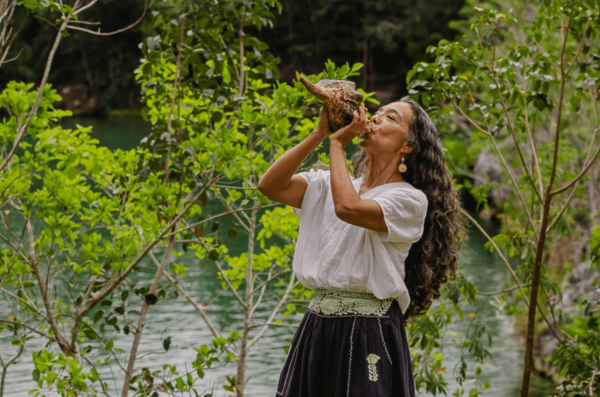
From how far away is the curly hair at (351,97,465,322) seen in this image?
6.53ft

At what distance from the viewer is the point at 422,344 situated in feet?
11.2

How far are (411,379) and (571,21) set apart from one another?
2093 millimetres

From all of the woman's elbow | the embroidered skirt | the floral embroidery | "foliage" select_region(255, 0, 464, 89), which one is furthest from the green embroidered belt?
"foliage" select_region(255, 0, 464, 89)

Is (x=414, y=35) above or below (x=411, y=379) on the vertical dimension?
above

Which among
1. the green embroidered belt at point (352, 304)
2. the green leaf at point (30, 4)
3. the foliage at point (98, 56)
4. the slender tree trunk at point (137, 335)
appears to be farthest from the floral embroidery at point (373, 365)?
the foliage at point (98, 56)

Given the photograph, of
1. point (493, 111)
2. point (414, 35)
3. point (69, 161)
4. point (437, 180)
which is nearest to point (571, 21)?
point (493, 111)

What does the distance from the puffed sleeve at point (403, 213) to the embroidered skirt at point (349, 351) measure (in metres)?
0.20

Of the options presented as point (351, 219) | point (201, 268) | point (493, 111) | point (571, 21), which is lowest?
point (201, 268)

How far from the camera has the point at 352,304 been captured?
6.14 ft

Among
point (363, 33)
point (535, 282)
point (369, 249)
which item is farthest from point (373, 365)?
point (363, 33)

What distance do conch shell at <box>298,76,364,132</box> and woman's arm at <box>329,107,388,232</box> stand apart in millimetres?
23

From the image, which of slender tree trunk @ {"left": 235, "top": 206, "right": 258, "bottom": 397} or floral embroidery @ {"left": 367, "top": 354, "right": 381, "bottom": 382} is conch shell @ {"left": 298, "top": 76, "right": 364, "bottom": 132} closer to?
floral embroidery @ {"left": 367, "top": 354, "right": 381, "bottom": 382}

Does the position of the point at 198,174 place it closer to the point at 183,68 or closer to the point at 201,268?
the point at 183,68

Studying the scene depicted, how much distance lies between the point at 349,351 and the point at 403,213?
1.31ft
